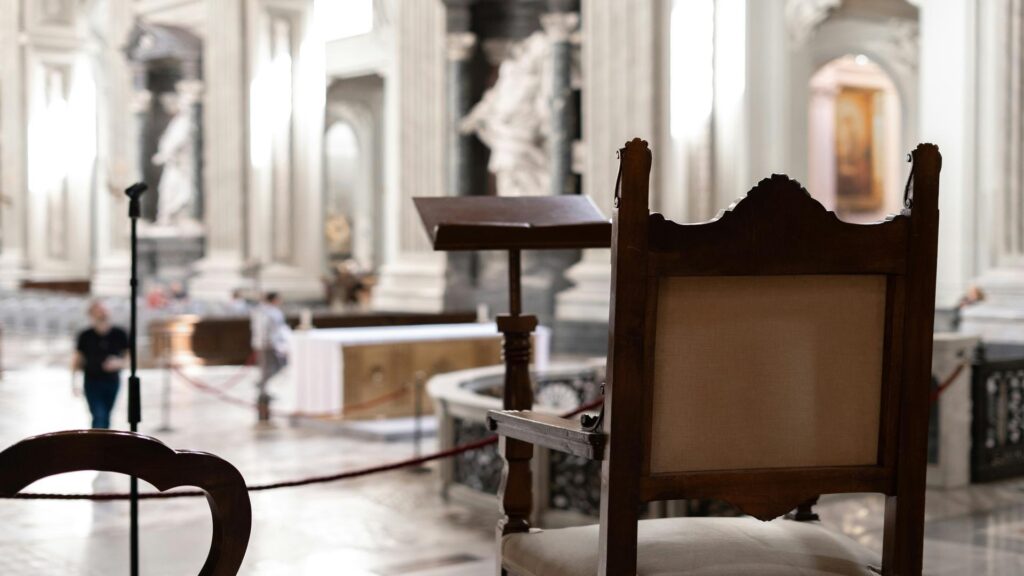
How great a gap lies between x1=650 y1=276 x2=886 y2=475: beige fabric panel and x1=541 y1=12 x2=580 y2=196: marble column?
9873 millimetres

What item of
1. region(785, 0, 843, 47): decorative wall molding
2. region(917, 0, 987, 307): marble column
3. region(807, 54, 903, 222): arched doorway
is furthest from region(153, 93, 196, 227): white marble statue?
region(917, 0, 987, 307): marble column

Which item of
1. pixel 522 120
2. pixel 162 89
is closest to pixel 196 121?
pixel 162 89

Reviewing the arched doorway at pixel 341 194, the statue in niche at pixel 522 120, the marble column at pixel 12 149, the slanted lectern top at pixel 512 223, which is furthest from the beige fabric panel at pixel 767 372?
the arched doorway at pixel 341 194

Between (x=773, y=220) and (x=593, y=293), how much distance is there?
9.44m

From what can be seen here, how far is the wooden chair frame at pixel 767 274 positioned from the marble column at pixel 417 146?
35.6 ft

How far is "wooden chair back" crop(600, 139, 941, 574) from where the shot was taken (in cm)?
250

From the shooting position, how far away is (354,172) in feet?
101

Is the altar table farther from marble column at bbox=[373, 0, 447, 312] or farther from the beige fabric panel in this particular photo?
A: the beige fabric panel

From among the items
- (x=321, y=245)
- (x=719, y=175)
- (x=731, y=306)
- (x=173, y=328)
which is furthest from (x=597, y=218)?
(x=321, y=245)

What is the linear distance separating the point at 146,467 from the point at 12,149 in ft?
79.7

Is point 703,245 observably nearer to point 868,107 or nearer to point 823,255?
point 823,255

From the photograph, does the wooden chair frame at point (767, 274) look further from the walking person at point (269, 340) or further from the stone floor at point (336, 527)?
the walking person at point (269, 340)

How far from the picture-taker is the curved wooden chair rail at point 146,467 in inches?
81.3

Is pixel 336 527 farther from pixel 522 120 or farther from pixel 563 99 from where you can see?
pixel 522 120
